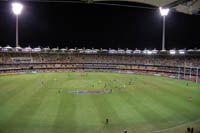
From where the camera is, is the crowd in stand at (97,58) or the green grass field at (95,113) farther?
the crowd in stand at (97,58)

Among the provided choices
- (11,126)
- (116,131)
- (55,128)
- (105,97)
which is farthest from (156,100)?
(11,126)

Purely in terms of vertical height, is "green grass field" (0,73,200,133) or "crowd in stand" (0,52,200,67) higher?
"crowd in stand" (0,52,200,67)

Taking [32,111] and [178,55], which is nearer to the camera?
[32,111]

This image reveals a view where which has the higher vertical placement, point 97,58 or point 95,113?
point 97,58

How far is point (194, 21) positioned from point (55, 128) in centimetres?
6363

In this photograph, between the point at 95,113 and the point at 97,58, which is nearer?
the point at 95,113

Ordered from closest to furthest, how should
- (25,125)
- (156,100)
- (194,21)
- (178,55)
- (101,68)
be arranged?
(25,125) < (156,100) < (194,21) < (178,55) < (101,68)

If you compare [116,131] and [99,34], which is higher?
[99,34]

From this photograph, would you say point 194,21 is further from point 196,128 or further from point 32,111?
point 32,111

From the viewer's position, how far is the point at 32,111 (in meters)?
26.4

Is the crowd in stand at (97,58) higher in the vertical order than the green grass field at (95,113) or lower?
higher

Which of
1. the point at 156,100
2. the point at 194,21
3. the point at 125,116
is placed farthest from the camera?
the point at 194,21

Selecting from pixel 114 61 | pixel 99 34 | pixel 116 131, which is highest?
pixel 99 34

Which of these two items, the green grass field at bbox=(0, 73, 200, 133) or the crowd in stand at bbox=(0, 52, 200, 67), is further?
the crowd in stand at bbox=(0, 52, 200, 67)
